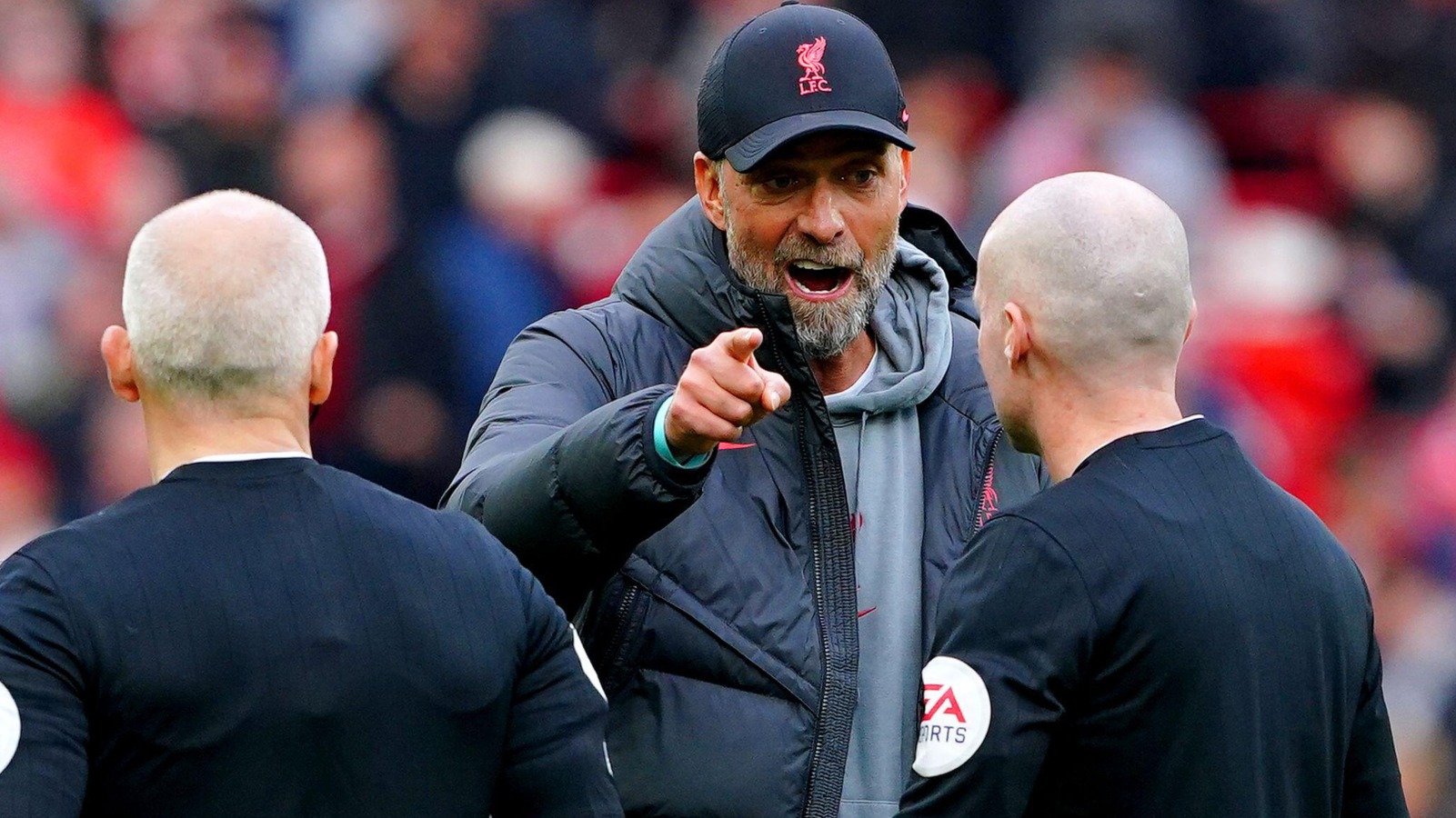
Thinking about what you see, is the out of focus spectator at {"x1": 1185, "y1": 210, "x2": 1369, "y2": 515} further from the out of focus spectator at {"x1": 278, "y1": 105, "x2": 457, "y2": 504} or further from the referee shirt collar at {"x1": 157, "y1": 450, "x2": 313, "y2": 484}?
the referee shirt collar at {"x1": 157, "y1": 450, "x2": 313, "y2": 484}

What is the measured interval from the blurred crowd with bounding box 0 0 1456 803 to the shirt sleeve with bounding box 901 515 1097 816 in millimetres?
4514

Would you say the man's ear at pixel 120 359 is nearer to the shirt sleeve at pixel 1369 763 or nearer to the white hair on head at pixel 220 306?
the white hair on head at pixel 220 306

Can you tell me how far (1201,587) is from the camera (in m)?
2.49

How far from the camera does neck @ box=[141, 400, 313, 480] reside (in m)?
2.41

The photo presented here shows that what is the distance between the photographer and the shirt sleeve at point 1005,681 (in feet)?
8.00

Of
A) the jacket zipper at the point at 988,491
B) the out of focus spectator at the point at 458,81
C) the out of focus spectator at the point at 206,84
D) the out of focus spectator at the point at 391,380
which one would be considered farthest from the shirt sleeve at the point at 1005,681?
the out of focus spectator at the point at 206,84

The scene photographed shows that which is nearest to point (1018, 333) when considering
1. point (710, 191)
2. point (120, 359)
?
point (710, 191)

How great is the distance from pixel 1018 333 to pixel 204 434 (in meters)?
0.95

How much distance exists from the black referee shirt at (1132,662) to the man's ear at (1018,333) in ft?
0.53

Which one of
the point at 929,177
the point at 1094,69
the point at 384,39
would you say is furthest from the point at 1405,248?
the point at 384,39

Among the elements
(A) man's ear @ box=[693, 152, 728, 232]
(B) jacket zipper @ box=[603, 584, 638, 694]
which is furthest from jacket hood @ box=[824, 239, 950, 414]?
(B) jacket zipper @ box=[603, 584, 638, 694]

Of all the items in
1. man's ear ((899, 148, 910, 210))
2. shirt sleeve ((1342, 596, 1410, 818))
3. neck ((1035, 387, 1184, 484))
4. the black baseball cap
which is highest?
the black baseball cap

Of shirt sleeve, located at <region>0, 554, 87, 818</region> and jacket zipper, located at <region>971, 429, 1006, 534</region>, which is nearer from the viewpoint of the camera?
shirt sleeve, located at <region>0, 554, 87, 818</region>

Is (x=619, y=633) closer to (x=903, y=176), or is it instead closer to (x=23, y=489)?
(x=903, y=176)
